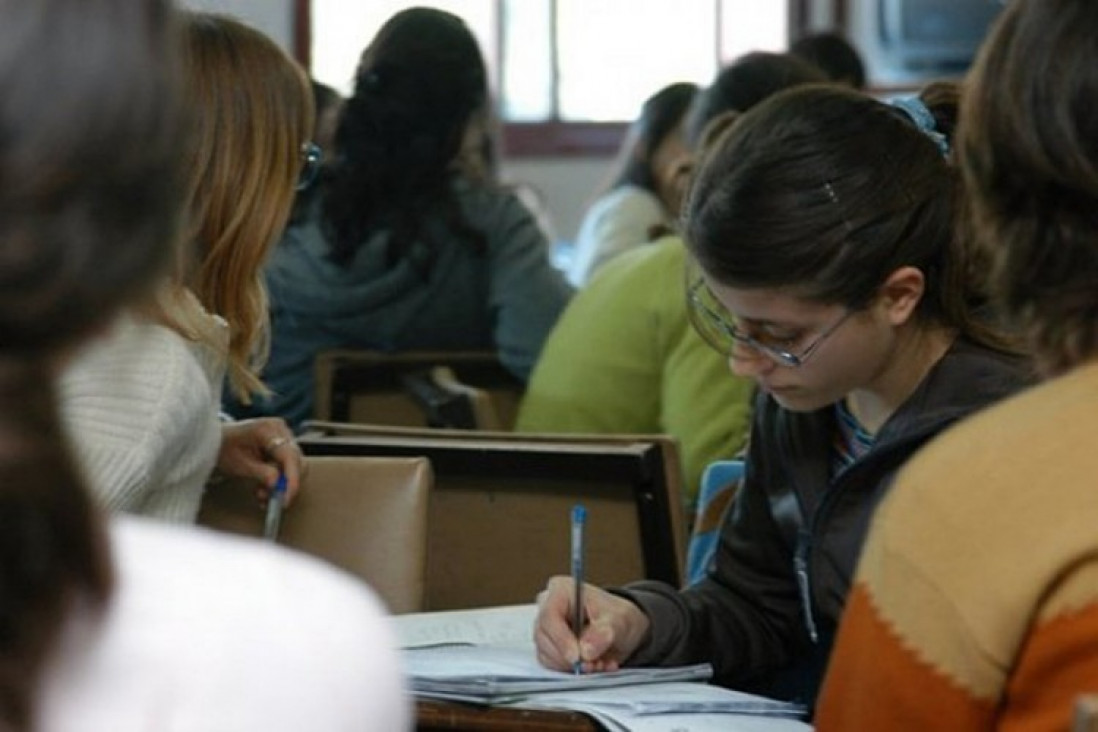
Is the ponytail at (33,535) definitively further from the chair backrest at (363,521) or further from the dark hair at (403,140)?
the dark hair at (403,140)

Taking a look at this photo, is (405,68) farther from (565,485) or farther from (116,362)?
(116,362)

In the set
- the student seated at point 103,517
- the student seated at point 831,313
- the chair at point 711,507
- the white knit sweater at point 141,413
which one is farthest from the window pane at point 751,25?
the student seated at point 103,517

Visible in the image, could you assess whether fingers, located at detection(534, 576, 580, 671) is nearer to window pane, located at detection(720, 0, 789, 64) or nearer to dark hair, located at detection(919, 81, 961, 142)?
dark hair, located at detection(919, 81, 961, 142)

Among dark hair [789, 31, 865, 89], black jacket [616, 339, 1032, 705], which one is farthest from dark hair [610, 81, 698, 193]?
black jacket [616, 339, 1032, 705]

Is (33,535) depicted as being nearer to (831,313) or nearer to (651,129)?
(831,313)

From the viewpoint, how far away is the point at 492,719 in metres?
1.75

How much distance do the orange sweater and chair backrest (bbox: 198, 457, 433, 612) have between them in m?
0.96

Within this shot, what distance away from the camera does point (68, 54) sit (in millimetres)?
826

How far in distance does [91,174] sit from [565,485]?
69.8 inches

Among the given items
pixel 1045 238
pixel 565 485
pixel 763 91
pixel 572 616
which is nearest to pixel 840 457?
pixel 572 616

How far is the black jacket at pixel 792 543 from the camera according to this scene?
6.33 ft

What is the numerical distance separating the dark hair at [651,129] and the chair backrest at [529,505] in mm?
2118

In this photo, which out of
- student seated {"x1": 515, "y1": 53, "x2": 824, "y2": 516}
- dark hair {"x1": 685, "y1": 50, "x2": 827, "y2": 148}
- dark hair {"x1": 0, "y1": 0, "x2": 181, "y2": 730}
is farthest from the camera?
dark hair {"x1": 685, "y1": 50, "x2": 827, "y2": 148}

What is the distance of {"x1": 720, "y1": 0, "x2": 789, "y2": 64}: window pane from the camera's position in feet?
22.4
